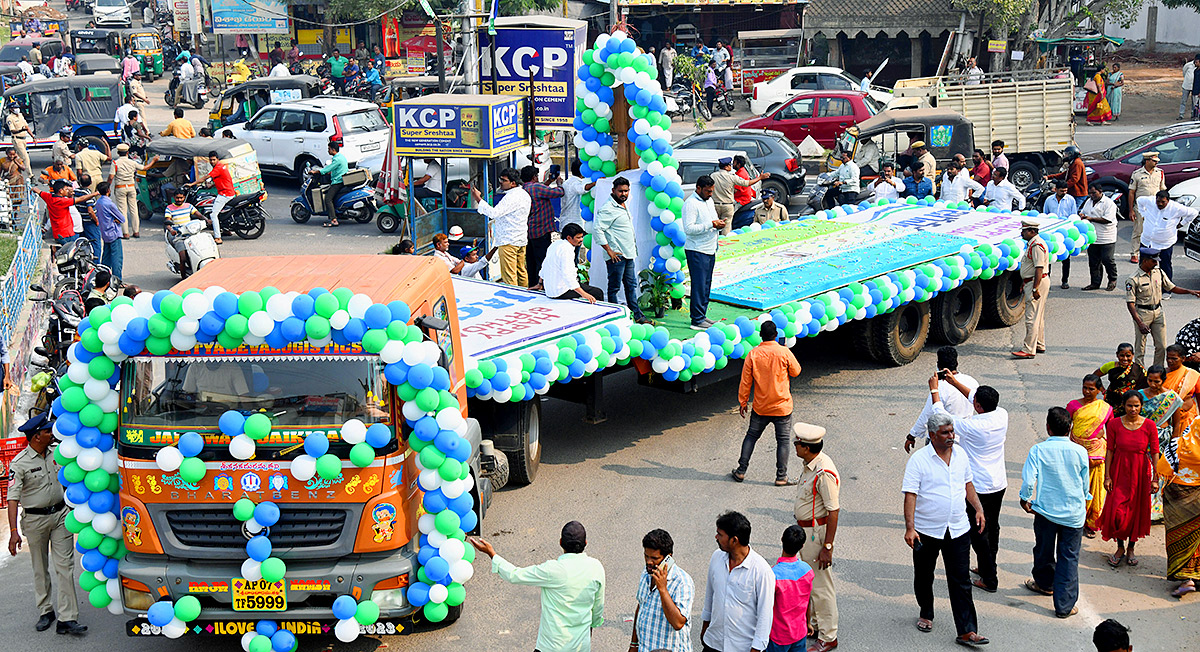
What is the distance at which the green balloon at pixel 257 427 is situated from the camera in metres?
6.80

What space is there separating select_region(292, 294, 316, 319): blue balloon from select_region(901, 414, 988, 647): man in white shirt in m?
3.67

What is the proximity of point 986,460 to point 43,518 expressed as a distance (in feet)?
20.7

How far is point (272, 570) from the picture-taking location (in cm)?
690

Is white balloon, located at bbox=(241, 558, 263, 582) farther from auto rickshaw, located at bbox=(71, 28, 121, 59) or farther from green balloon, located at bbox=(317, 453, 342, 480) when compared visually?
auto rickshaw, located at bbox=(71, 28, 121, 59)

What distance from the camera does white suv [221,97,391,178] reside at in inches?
902

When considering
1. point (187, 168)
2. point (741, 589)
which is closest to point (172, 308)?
point (741, 589)

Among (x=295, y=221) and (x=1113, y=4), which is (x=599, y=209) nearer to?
(x=295, y=221)

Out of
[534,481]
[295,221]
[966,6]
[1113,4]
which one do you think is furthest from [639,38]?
[534,481]

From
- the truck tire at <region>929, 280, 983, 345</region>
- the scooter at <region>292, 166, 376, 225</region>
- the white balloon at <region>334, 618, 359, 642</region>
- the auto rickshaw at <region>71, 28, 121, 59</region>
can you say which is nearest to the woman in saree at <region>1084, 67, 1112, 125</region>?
the truck tire at <region>929, 280, 983, 345</region>

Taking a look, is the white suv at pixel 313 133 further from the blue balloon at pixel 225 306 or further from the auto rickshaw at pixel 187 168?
the blue balloon at pixel 225 306

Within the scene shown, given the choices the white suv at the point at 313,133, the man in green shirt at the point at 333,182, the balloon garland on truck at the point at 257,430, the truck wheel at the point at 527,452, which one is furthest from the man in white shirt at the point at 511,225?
the white suv at the point at 313,133

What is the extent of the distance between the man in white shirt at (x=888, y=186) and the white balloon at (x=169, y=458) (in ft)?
43.3

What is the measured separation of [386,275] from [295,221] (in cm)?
1434

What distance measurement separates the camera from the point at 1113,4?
31031 millimetres
